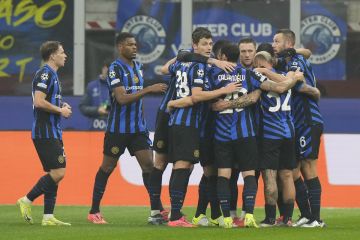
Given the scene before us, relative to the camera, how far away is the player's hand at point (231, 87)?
1321 centimetres

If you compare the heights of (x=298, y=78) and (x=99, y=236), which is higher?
(x=298, y=78)

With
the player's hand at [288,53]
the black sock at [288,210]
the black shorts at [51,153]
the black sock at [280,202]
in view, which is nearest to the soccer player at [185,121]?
the player's hand at [288,53]

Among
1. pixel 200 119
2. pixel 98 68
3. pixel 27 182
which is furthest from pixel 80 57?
pixel 200 119

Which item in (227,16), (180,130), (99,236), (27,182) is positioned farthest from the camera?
(227,16)

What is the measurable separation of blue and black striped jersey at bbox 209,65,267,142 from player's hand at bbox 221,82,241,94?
0.04 metres

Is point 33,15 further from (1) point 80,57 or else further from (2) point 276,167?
(2) point 276,167

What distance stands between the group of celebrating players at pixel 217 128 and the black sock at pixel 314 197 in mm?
11

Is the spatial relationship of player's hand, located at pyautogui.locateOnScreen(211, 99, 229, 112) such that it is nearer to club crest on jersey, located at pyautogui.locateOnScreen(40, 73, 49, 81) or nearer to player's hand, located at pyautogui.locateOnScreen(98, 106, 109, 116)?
club crest on jersey, located at pyautogui.locateOnScreen(40, 73, 49, 81)

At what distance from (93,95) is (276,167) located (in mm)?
7935

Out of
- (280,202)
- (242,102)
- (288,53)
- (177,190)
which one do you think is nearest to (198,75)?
(242,102)

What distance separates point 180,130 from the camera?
13.4m

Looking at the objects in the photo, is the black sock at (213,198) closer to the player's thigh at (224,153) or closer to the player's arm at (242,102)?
the player's thigh at (224,153)

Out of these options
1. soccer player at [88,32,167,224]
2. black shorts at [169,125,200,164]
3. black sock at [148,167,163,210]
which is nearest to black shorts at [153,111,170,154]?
black sock at [148,167,163,210]

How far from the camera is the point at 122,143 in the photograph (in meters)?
14.5
